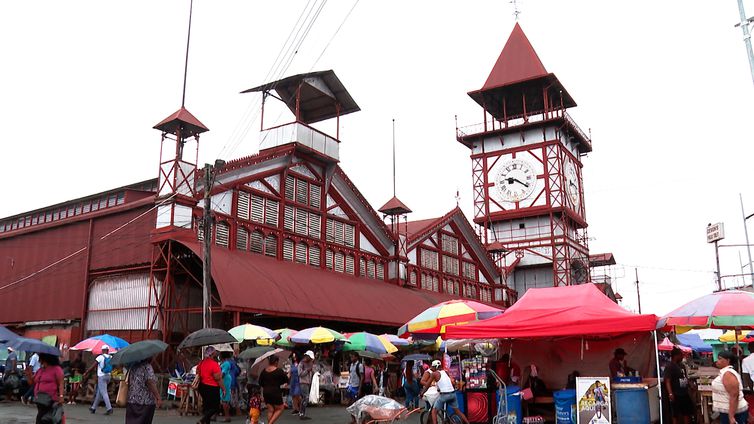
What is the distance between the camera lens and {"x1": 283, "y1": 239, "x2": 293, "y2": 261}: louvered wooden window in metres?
28.3

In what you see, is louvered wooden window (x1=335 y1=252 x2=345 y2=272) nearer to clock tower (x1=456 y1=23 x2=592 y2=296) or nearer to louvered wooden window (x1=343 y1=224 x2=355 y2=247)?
louvered wooden window (x1=343 y1=224 x2=355 y2=247)

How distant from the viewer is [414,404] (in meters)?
20.6

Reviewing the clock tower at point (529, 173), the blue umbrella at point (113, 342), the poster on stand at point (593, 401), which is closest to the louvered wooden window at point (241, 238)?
the blue umbrella at point (113, 342)

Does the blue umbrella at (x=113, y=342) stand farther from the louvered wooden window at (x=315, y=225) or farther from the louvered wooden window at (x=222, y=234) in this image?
the louvered wooden window at (x=315, y=225)

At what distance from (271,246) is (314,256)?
270cm

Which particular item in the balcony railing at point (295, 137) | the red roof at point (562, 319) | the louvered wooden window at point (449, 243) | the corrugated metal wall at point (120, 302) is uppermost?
the balcony railing at point (295, 137)

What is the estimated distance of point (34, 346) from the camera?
13727 millimetres

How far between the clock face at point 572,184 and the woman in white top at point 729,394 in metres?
46.7

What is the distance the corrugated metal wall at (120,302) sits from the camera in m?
23.7

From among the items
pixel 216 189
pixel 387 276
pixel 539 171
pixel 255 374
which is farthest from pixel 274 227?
pixel 539 171

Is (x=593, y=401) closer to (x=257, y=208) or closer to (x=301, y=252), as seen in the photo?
(x=257, y=208)

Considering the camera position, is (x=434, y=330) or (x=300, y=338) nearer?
(x=434, y=330)

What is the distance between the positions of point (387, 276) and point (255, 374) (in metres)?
18.2

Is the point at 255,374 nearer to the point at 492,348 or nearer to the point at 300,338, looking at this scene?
the point at 300,338
